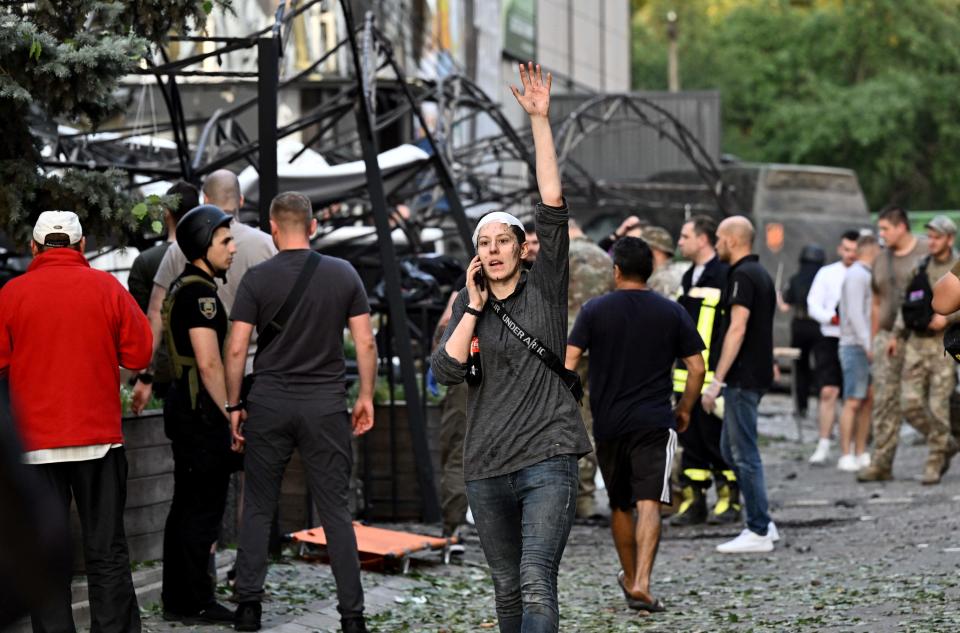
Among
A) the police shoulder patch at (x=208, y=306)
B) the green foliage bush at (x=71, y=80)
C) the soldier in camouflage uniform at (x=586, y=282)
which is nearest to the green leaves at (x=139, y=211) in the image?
the green foliage bush at (x=71, y=80)

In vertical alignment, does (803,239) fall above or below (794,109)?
below

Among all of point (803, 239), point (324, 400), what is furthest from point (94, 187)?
point (803, 239)

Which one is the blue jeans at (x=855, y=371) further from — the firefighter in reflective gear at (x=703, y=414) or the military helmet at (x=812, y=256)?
the military helmet at (x=812, y=256)

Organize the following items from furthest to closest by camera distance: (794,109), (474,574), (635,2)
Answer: (635,2) → (794,109) → (474,574)

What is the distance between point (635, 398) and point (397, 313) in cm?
276

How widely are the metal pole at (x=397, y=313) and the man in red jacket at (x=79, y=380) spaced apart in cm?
392

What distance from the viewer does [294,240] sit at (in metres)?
7.53

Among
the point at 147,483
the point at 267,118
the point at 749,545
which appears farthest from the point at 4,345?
the point at 749,545

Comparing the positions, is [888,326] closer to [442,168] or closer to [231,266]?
[442,168]

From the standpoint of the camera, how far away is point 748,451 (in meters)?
10.0

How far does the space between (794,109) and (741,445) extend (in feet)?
139

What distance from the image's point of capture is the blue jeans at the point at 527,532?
5.74 m

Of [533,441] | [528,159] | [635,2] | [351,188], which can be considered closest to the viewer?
[533,441]

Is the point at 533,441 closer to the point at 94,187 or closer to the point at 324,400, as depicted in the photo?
the point at 324,400
